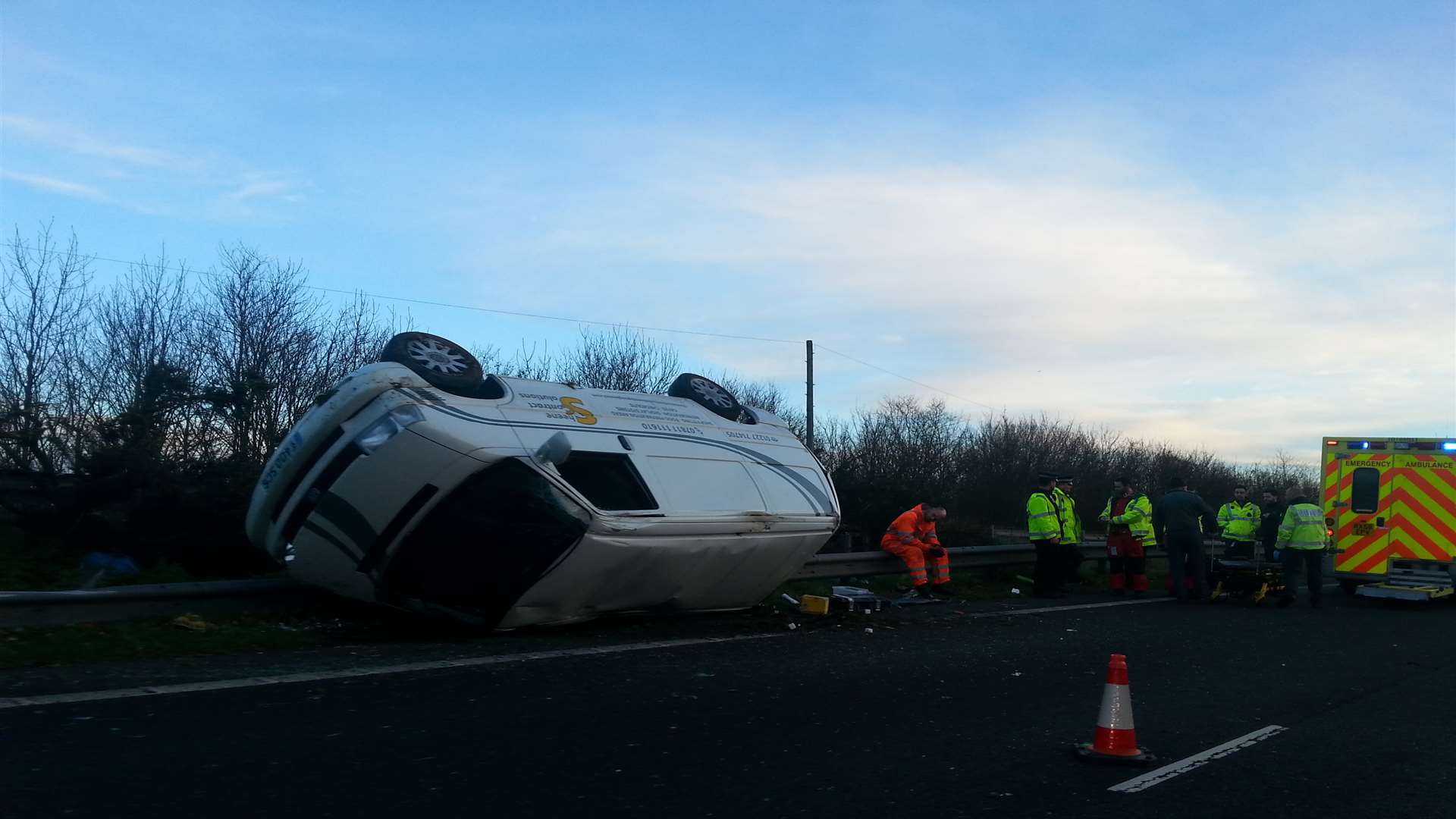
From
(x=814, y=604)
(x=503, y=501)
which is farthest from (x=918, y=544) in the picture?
(x=503, y=501)

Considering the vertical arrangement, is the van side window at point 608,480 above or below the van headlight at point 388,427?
below

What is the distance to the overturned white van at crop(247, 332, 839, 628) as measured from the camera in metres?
8.30

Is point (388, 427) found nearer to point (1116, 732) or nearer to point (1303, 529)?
point (1116, 732)

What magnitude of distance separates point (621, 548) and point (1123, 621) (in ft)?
19.9

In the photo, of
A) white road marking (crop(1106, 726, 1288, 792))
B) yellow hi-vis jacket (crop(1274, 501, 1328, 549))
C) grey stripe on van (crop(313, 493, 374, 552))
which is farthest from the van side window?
yellow hi-vis jacket (crop(1274, 501, 1328, 549))

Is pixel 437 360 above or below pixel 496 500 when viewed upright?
above

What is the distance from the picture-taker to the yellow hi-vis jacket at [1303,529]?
49.1 ft

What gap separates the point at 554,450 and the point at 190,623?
290 centimetres

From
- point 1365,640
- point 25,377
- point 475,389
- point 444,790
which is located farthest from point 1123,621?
point 25,377

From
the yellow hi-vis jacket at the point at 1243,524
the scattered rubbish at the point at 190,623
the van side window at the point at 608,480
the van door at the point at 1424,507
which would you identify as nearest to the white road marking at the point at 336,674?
the van side window at the point at 608,480

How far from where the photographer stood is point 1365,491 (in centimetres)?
1655

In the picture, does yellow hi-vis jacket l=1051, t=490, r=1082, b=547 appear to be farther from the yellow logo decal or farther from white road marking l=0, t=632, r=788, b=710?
the yellow logo decal

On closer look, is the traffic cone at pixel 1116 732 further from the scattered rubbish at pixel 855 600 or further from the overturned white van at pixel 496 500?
the scattered rubbish at pixel 855 600

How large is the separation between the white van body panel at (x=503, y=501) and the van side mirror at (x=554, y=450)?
0.05 meters
